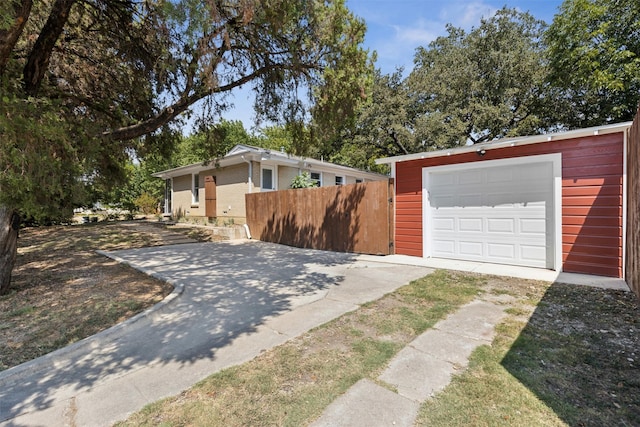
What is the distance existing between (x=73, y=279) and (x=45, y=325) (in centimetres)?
223

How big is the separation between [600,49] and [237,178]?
1697cm

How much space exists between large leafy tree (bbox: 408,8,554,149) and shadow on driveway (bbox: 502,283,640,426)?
15464 mm

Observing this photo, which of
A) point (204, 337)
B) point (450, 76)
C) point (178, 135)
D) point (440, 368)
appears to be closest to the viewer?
point (440, 368)

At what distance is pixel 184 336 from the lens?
136 inches

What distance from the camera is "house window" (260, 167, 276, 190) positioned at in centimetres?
1304

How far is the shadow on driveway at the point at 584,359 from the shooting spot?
2.15 meters

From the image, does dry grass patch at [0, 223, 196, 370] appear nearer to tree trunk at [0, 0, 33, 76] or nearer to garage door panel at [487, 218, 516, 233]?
tree trunk at [0, 0, 33, 76]

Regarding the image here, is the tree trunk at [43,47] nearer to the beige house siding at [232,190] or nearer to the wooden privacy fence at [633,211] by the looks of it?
the beige house siding at [232,190]

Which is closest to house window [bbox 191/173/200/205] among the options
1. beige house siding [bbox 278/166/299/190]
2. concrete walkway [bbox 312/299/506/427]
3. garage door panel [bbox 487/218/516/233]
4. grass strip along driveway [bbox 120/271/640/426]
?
beige house siding [bbox 278/166/299/190]

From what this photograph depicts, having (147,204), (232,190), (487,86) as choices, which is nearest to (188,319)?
(232,190)

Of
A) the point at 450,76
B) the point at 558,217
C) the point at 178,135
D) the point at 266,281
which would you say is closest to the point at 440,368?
the point at 266,281

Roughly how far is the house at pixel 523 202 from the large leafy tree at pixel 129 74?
10.6 ft

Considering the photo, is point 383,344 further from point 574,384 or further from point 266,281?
point 266,281

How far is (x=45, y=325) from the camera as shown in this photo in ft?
11.9
